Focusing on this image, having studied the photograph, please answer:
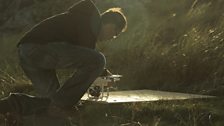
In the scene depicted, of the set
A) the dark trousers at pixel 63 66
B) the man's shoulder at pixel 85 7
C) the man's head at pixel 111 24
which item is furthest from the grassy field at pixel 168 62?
the man's shoulder at pixel 85 7

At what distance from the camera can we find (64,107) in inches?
221

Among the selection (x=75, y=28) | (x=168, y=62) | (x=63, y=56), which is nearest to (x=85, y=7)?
(x=75, y=28)

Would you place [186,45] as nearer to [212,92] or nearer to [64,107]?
[212,92]

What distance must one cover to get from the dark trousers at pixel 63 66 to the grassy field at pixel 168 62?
0.77 meters

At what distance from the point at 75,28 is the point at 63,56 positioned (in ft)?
1.01

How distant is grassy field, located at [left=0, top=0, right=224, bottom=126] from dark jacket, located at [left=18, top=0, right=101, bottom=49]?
3.49ft

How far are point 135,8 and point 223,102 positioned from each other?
7860 millimetres

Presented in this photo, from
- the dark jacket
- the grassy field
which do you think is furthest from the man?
the grassy field

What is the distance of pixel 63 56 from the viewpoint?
5.70 m

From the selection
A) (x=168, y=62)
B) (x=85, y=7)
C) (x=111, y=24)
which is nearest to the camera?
(x=85, y=7)

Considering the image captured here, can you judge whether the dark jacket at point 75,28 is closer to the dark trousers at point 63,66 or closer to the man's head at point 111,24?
the dark trousers at point 63,66

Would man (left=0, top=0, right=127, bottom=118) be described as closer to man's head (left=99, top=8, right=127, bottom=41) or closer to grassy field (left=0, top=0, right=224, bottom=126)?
man's head (left=99, top=8, right=127, bottom=41)

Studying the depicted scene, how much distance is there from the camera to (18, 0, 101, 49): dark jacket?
18.7ft

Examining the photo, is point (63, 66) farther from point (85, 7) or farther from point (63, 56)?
point (85, 7)
